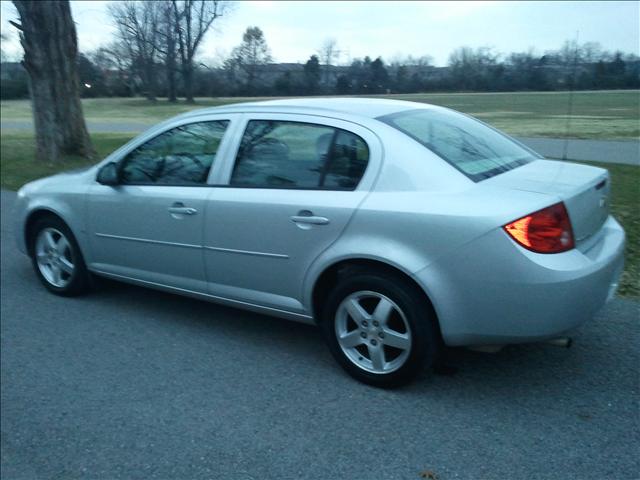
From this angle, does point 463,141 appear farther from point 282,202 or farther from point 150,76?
point 150,76

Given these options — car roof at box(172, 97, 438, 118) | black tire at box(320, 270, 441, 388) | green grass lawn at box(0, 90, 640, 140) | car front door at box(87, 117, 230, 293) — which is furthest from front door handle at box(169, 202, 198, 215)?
green grass lawn at box(0, 90, 640, 140)

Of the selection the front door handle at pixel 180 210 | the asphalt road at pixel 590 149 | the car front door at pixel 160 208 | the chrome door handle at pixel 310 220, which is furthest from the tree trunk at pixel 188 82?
the chrome door handle at pixel 310 220

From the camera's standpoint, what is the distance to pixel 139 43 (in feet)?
30.0

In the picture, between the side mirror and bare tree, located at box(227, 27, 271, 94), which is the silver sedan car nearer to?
the side mirror

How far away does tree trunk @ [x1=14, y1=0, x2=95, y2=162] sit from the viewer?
11266 mm

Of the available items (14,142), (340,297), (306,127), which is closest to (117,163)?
(306,127)

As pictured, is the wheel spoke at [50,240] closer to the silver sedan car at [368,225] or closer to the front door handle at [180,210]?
the silver sedan car at [368,225]

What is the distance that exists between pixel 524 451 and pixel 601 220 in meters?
1.45

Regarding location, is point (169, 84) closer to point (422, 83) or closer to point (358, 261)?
point (422, 83)

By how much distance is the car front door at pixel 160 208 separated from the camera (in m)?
4.16

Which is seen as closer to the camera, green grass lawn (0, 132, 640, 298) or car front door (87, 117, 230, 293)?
car front door (87, 117, 230, 293)

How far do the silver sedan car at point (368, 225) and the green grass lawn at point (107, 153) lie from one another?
69.1 inches

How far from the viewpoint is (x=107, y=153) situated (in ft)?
47.0

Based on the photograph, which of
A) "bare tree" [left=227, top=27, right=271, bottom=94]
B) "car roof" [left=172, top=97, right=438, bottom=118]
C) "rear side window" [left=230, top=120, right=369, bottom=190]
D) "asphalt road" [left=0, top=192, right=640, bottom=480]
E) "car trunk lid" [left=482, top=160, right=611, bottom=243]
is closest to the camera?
"asphalt road" [left=0, top=192, right=640, bottom=480]
